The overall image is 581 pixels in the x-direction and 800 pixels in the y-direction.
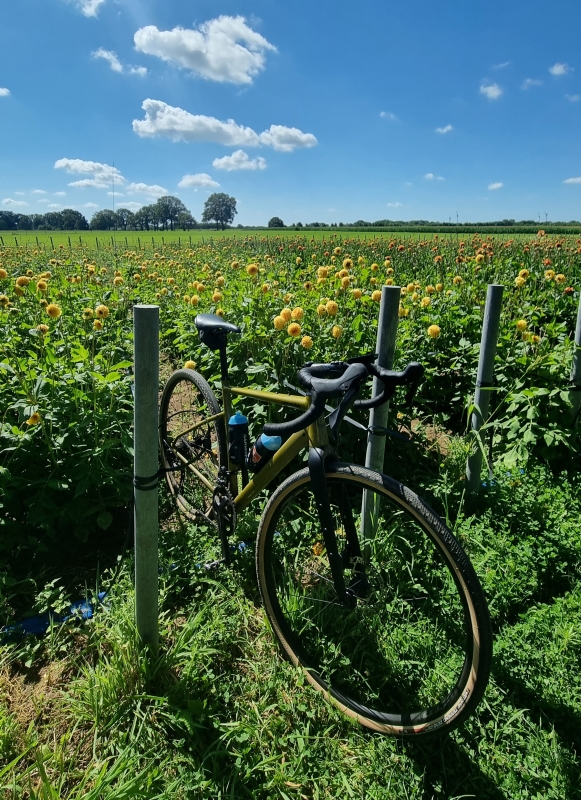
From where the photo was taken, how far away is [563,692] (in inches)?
65.2

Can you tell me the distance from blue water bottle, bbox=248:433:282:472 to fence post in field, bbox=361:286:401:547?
40cm

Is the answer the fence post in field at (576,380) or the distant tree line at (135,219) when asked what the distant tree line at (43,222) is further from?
the fence post in field at (576,380)

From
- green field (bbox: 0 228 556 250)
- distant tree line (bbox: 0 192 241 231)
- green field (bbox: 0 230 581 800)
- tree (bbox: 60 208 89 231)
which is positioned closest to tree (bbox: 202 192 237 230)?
distant tree line (bbox: 0 192 241 231)

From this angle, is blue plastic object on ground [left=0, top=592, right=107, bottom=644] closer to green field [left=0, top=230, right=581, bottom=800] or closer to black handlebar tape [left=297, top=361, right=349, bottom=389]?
green field [left=0, top=230, right=581, bottom=800]

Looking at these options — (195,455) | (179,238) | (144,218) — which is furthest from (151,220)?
(195,455)

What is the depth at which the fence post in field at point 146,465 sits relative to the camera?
1376mm

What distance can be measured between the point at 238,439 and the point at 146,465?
0.72 meters

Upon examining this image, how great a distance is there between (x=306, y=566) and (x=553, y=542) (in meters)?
1.26

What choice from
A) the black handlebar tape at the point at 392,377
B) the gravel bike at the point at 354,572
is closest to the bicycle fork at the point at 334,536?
the gravel bike at the point at 354,572

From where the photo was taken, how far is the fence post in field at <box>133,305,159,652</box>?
4.51ft

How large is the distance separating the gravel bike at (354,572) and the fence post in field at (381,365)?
2cm

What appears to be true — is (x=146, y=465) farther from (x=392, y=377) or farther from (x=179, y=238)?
(x=179, y=238)

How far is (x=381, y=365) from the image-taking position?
198 cm

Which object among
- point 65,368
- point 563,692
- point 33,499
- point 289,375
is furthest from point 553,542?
point 65,368
